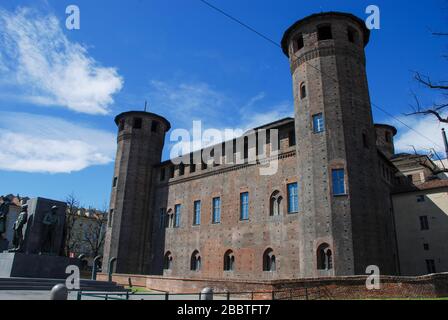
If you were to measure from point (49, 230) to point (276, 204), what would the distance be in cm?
1214

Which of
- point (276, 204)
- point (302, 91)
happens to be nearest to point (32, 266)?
point (276, 204)

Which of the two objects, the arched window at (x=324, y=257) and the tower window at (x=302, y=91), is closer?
the arched window at (x=324, y=257)

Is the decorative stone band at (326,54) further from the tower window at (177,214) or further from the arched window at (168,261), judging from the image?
the arched window at (168,261)

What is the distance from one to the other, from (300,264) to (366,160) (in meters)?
6.16

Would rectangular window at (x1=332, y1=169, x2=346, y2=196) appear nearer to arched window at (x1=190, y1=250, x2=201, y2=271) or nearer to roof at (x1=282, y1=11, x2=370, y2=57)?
roof at (x1=282, y1=11, x2=370, y2=57)

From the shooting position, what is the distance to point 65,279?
15.4 meters

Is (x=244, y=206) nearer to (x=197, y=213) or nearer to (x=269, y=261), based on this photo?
(x=269, y=261)

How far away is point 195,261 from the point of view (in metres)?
25.9

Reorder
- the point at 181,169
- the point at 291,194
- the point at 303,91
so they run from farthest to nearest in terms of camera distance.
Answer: the point at 181,169
the point at 291,194
the point at 303,91

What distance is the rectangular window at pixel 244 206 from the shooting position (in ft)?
76.5

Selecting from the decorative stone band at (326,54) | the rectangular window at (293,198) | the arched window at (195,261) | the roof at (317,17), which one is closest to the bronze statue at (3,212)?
the arched window at (195,261)

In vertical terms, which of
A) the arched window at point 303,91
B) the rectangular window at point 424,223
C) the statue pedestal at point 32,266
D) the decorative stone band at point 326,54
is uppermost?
the decorative stone band at point 326,54

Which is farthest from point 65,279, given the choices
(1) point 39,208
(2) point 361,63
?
(2) point 361,63
